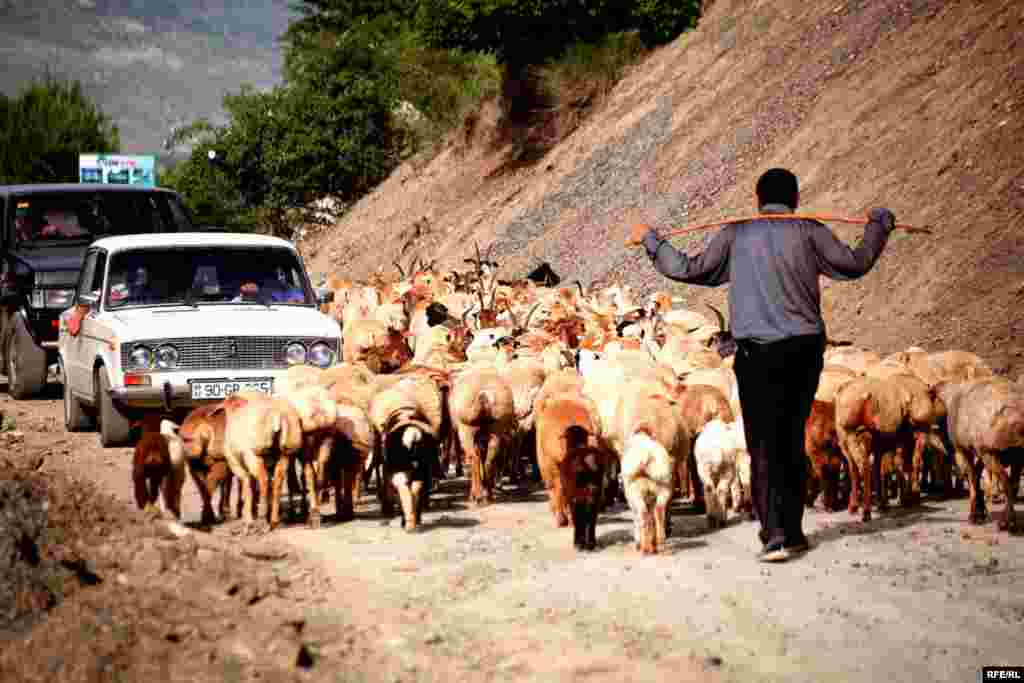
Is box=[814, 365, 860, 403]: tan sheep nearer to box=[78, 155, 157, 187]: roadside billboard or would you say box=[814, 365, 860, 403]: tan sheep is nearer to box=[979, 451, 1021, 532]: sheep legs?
box=[979, 451, 1021, 532]: sheep legs

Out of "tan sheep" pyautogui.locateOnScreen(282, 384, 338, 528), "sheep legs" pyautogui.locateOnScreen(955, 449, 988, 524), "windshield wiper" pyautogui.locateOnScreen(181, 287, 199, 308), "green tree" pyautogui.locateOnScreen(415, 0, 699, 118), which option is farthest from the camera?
"green tree" pyautogui.locateOnScreen(415, 0, 699, 118)

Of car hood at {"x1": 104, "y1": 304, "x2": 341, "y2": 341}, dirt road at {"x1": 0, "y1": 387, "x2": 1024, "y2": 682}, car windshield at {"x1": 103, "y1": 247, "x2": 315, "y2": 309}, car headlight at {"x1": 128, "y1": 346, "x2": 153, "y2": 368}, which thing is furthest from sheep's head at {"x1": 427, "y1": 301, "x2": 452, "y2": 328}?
dirt road at {"x1": 0, "y1": 387, "x2": 1024, "y2": 682}

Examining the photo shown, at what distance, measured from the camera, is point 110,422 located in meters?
15.4

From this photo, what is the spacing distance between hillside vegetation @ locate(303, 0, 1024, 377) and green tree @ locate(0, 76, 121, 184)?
44.6 metres

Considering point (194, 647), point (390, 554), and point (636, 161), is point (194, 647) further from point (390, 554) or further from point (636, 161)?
point (636, 161)

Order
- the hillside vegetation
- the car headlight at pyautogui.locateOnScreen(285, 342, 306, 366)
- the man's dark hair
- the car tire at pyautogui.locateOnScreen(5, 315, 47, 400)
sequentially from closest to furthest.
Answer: the man's dark hair → the car headlight at pyautogui.locateOnScreen(285, 342, 306, 366) → the hillside vegetation → the car tire at pyautogui.locateOnScreen(5, 315, 47, 400)

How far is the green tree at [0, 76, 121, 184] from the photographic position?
8450 cm

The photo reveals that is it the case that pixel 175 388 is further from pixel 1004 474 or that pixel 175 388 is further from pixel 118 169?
pixel 118 169

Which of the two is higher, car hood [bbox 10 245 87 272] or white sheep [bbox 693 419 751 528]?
car hood [bbox 10 245 87 272]

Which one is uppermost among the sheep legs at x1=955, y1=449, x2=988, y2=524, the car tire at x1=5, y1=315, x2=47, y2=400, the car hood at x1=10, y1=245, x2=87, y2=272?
the car hood at x1=10, y1=245, x2=87, y2=272

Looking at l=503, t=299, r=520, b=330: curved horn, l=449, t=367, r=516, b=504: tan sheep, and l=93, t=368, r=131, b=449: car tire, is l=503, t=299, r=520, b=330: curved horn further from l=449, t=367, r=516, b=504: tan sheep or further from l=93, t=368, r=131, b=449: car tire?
l=449, t=367, r=516, b=504: tan sheep

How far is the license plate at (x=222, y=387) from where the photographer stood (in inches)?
590

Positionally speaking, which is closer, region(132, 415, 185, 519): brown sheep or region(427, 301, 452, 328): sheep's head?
region(132, 415, 185, 519): brown sheep

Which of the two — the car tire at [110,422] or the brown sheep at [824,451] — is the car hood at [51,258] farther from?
the brown sheep at [824,451]
